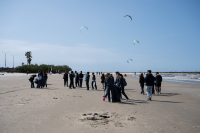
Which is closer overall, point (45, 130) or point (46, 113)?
point (45, 130)

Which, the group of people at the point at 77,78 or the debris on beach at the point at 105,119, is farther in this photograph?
the group of people at the point at 77,78

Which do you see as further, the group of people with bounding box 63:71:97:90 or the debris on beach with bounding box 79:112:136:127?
the group of people with bounding box 63:71:97:90

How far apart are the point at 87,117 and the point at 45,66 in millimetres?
83712

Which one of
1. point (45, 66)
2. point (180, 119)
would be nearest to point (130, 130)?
point (180, 119)

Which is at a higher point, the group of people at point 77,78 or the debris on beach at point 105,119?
the group of people at point 77,78

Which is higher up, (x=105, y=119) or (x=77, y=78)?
(x=77, y=78)

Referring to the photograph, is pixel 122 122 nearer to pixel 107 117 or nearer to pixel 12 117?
pixel 107 117

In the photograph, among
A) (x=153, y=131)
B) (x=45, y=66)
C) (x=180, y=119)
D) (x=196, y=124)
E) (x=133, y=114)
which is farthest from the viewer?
(x=45, y=66)

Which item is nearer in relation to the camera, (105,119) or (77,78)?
(105,119)

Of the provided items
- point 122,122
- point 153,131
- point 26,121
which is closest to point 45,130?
point 26,121

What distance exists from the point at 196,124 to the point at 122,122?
2910 millimetres

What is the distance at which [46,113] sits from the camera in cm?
731

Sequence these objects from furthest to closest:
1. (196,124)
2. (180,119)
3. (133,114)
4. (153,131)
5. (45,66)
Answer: (45,66) → (133,114) → (180,119) → (196,124) → (153,131)

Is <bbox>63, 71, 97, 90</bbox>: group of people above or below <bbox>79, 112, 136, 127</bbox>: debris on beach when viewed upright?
above
